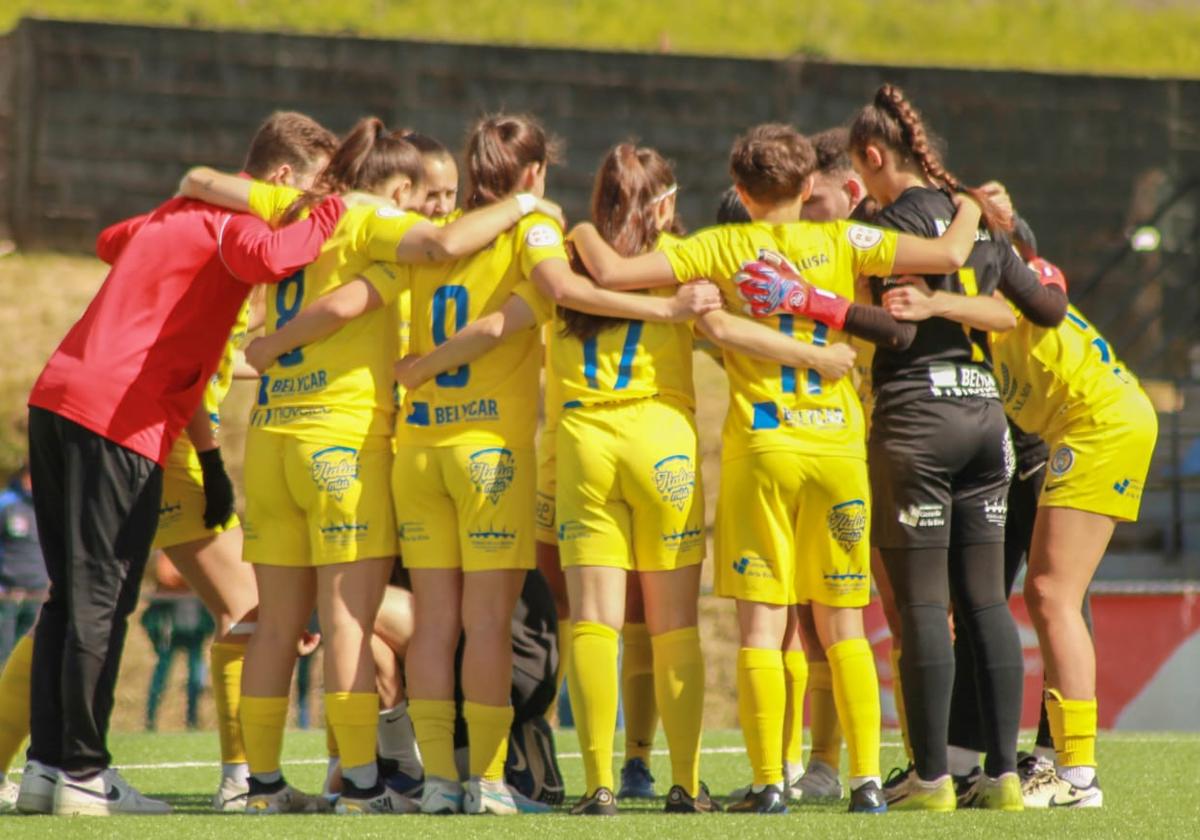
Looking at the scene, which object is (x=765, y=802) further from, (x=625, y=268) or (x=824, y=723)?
(x=625, y=268)

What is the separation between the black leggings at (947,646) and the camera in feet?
15.7

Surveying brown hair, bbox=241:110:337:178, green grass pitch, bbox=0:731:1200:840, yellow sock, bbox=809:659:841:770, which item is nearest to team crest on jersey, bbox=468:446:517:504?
green grass pitch, bbox=0:731:1200:840

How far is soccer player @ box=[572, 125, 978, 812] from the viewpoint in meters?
4.77

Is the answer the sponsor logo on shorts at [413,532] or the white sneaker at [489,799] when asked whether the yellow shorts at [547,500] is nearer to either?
the sponsor logo on shorts at [413,532]

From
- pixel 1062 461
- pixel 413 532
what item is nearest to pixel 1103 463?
pixel 1062 461

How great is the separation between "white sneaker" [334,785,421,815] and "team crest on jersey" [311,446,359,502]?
32.3 inches

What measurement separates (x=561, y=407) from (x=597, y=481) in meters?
0.30

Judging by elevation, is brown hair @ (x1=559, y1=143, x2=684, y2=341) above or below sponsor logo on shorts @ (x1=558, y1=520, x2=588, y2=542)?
above

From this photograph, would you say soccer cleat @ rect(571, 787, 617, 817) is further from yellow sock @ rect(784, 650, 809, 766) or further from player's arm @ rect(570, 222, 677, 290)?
player's arm @ rect(570, 222, 677, 290)

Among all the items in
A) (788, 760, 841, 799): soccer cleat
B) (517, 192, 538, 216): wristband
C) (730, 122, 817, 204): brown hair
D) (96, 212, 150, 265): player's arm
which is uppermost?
(730, 122, 817, 204): brown hair

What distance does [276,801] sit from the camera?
4980 mm

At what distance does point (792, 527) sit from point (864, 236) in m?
0.81

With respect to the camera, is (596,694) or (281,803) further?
(281,803)

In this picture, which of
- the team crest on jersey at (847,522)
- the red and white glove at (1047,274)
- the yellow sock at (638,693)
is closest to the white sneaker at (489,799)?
the yellow sock at (638,693)
